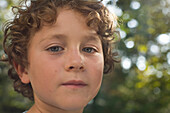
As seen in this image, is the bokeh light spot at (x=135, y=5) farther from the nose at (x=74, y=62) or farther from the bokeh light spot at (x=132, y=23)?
the nose at (x=74, y=62)

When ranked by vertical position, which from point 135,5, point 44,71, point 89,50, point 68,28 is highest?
point 135,5

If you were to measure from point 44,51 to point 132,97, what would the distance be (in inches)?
191

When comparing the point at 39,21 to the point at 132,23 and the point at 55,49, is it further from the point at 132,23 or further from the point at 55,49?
the point at 132,23

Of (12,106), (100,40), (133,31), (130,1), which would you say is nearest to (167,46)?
(133,31)

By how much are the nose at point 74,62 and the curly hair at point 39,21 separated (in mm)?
248

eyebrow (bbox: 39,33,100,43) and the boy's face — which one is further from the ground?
eyebrow (bbox: 39,33,100,43)

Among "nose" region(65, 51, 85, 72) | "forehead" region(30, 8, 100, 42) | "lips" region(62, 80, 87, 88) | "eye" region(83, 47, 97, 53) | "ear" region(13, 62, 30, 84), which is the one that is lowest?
"ear" region(13, 62, 30, 84)

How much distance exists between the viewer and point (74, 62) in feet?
4.21

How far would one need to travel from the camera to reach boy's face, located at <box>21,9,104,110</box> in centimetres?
129

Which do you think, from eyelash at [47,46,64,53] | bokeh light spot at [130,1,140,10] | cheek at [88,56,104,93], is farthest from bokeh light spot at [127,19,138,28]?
eyelash at [47,46,64,53]

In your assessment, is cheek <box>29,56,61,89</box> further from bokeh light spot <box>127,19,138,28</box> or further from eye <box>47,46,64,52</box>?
bokeh light spot <box>127,19,138,28</box>

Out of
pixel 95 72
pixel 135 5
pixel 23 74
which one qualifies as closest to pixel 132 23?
pixel 135 5

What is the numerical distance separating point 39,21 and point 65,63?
0.36 m

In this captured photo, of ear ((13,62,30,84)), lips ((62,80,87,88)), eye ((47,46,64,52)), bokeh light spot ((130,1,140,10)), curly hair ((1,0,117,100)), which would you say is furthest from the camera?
bokeh light spot ((130,1,140,10))
